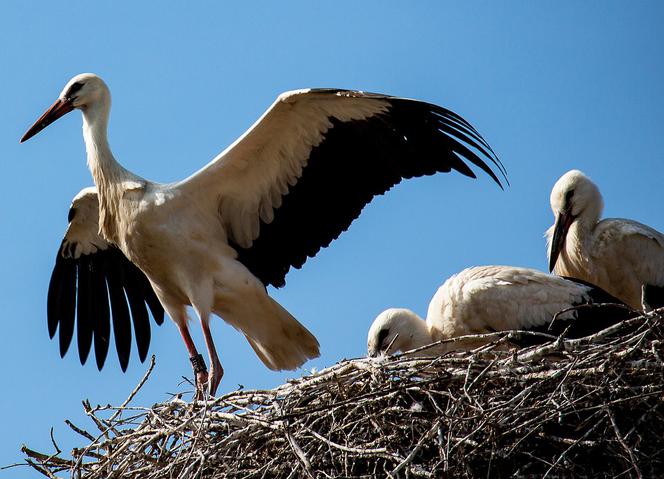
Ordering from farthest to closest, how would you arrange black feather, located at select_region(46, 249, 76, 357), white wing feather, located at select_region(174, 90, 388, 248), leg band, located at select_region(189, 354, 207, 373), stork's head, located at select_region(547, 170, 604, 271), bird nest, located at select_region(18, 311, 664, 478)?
1. black feather, located at select_region(46, 249, 76, 357)
2. stork's head, located at select_region(547, 170, 604, 271)
3. leg band, located at select_region(189, 354, 207, 373)
4. white wing feather, located at select_region(174, 90, 388, 248)
5. bird nest, located at select_region(18, 311, 664, 478)

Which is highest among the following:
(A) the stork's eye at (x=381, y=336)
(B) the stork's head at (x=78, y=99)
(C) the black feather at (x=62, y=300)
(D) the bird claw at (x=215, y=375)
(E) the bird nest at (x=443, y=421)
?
(B) the stork's head at (x=78, y=99)

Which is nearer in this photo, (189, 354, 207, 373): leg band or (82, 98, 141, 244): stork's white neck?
(82, 98, 141, 244): stork's white neck


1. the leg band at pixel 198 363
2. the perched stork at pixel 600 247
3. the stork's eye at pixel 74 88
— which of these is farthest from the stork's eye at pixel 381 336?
the stork's eye at pixel 74 88

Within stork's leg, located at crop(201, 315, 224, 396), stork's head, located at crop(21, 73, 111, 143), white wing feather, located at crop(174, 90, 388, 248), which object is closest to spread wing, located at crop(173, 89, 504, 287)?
white wing feather, located at crop(174, 90, 388, 248)

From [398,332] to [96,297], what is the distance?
2.23 meters

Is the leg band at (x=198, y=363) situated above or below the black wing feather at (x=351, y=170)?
below

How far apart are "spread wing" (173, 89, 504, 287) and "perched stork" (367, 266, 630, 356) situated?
1.61 ft

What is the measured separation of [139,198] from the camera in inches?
261

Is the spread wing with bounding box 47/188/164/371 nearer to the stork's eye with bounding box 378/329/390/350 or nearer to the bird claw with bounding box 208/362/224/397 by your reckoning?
the bird claw with bounding box 208/362/224/397

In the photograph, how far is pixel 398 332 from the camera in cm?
648

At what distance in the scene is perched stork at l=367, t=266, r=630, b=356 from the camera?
618 cm

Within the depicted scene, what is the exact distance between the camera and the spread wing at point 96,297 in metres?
7.78

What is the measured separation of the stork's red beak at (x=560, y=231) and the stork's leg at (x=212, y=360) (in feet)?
6.28

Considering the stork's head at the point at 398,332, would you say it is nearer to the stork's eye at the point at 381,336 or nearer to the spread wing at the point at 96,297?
the stork's eye at the point at 381,336
